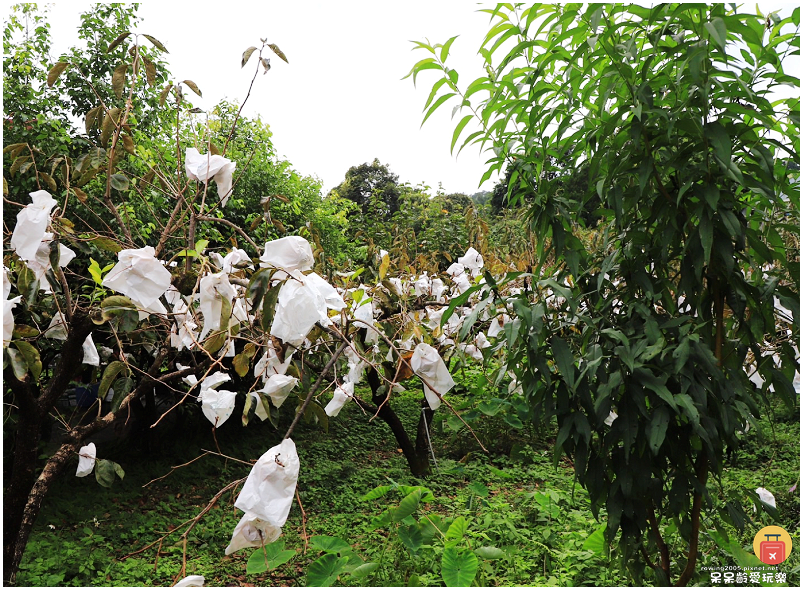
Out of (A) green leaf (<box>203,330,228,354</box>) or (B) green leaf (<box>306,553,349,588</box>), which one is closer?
(A) green leaf (<box>203,330,228,354</box>)

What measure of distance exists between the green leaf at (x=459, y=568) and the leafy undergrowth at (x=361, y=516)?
3.6 inches

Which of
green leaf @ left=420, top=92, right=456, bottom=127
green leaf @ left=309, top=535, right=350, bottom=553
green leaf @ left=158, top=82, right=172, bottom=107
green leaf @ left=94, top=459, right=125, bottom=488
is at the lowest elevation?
green leaf @ left=309, top=535, right=350, bottom=553

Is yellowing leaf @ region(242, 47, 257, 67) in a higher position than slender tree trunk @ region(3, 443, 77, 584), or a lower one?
higher

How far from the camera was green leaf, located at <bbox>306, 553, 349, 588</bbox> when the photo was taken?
1.46 metres

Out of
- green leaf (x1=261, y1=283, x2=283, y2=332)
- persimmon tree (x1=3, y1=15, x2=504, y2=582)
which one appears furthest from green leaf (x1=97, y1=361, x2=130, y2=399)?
green leaf (x1=261, y1=283, x2=283, y2=332)

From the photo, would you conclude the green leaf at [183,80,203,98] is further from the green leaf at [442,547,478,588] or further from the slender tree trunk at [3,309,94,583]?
the green leaf at [442,547,478,588]

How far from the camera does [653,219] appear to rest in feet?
3.64

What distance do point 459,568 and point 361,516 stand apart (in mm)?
1321

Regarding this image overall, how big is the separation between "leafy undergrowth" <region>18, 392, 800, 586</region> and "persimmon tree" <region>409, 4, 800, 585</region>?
1.82 feet

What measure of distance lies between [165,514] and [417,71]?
276cm

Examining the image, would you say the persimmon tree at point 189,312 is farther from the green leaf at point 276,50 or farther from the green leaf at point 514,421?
the green leaf at point 514,421

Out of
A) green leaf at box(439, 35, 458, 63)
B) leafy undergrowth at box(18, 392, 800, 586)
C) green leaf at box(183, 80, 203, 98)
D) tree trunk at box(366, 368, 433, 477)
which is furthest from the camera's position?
tree trunk at box(366, 368, 433, 477)

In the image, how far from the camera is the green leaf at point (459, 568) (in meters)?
1.47

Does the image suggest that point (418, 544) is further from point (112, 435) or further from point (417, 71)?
point (112, 435)
